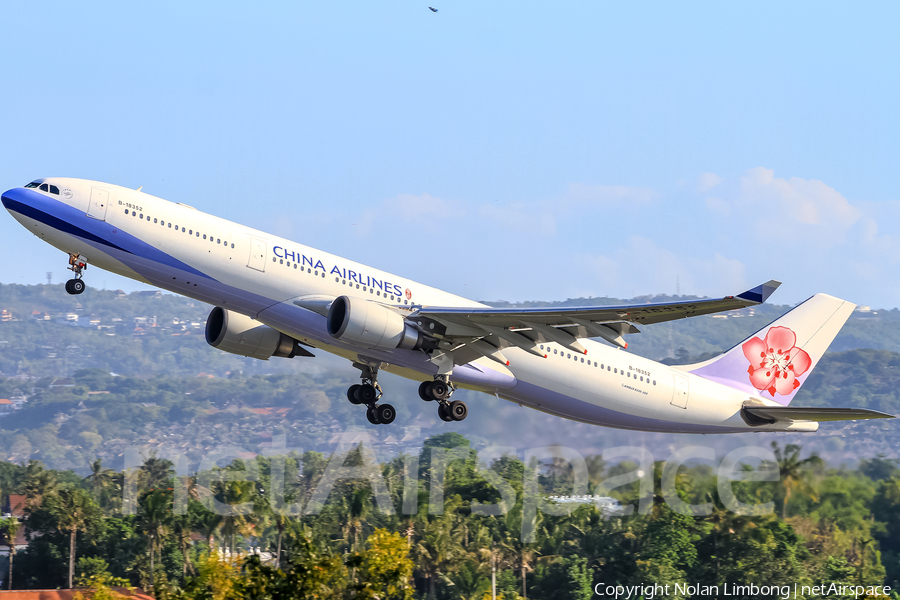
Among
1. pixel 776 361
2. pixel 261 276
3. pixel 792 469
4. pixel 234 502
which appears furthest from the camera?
pixel 234 502

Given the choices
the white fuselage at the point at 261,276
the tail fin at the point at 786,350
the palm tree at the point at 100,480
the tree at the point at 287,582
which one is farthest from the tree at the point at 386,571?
the palm tree at the point at 100,480

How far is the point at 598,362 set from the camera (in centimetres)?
3441

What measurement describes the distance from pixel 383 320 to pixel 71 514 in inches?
2158

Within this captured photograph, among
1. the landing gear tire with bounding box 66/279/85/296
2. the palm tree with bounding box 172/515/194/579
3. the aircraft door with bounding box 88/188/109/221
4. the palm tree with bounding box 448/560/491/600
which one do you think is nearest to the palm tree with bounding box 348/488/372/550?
the palm tree with bounding box 448/560/491/600

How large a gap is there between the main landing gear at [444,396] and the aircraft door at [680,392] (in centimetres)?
838

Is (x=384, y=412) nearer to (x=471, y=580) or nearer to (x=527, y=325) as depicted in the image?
(x=527, y=325)

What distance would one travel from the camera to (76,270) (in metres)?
29.7

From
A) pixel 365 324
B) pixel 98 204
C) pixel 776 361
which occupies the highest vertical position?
pixel 98 204

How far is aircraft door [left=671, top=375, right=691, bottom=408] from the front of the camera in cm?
3612

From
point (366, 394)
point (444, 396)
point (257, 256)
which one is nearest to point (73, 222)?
point (257, 256)

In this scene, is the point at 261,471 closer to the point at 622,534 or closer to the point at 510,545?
the point at 510,545

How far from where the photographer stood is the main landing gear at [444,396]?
105ft

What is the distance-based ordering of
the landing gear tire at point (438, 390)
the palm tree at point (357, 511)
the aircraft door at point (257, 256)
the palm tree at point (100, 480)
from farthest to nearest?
the palm tree at point (100, 480) < the palm tree at point (357, 511) < the landing gear tire at point (438, 390) < the aircraft door at point (257, 256)

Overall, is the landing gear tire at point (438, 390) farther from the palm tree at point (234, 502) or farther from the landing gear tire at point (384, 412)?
the palm tree at point (234, 502)
